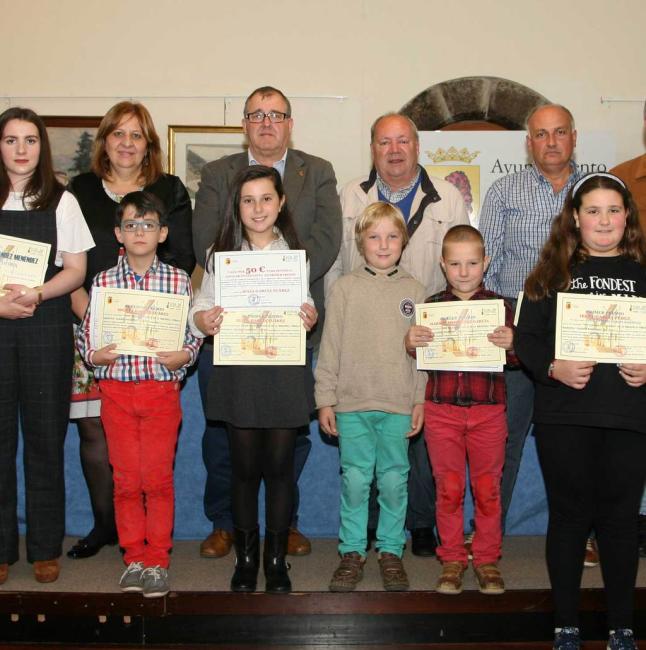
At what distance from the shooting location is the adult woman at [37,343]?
306cm

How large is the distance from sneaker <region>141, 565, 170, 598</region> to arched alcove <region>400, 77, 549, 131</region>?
449cm

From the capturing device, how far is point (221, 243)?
10.3 feet

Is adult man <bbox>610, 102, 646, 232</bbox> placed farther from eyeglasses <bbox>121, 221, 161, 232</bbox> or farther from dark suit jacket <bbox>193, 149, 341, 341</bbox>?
eyeglasses <bbox>121, 221, 161, 232</bbox>

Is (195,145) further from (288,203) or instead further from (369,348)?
(369,348)

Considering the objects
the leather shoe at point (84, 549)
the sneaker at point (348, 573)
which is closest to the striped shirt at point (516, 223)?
the sneaker at point (348, 573)

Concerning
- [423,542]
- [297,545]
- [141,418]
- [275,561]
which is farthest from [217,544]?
[423,542]

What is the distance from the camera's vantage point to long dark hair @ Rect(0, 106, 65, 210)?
3.07 meters

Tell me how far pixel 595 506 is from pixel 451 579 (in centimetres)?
64

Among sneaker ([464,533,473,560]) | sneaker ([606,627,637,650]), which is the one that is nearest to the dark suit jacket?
sneaker ([464,533,473,560])

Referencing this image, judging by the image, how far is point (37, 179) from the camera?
311 cm

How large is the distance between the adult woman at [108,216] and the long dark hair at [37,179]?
301 mm

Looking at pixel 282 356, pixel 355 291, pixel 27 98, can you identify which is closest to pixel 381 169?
pixel 355 291

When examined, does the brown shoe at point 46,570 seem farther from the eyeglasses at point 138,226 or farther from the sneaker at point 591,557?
the sneaker at point 591,557

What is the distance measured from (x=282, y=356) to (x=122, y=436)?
0.68 m
